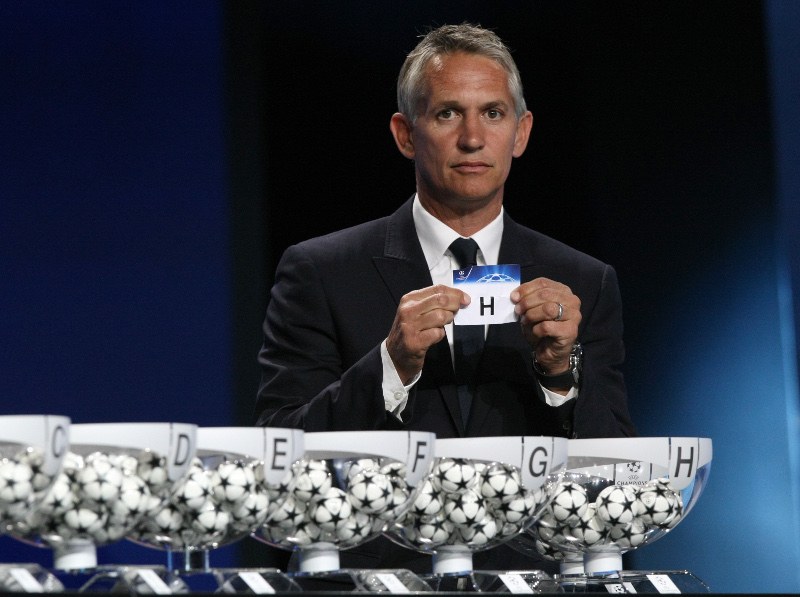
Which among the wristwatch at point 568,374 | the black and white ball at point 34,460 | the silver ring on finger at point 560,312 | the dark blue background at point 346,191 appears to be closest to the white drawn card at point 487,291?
the silver ring on finger at point 560,312

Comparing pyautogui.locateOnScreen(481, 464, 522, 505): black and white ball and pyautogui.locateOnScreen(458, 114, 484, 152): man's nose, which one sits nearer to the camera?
pyautogui.locateOnScreen(481, 464, 522, 505): black and white ball

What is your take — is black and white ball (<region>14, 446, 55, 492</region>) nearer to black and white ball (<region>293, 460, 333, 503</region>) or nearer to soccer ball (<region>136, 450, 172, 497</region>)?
soccer ball (<region>136, 450, 172, 497</region>)

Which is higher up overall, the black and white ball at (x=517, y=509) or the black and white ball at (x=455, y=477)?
the black and white ball at (x=455, y=477)

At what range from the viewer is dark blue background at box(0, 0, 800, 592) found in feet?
10.5

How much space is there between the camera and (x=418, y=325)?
1.55 meters

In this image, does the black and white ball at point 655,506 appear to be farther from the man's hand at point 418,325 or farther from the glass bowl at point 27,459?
the glass bowl at point 27,459

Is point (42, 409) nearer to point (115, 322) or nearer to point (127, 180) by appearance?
point (115, 322)

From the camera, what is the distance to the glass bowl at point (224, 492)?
3.09ft

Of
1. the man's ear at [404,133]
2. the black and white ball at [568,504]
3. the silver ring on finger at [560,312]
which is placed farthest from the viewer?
the man's ear at [404,133]

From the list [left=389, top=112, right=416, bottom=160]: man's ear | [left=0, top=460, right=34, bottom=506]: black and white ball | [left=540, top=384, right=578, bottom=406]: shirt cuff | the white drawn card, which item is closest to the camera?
[left=0, top=460, right=34, bottom=506]: black and white ball

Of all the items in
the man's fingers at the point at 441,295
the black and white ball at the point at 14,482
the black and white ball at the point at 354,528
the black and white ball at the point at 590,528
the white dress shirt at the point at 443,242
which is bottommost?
the black and white ball at the point at 590,528

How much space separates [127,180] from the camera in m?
3.33

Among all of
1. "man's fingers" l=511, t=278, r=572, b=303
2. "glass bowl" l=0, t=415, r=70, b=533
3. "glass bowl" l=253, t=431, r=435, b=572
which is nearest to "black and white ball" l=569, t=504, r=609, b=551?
"glass bowl" l=253, t=431, r=435, b=572

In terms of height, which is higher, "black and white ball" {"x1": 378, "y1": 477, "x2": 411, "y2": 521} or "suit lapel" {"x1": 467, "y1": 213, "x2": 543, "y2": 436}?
"suit lapel" {"x1": 467, "y1": 213, "x2": 543, "y2": 436}
